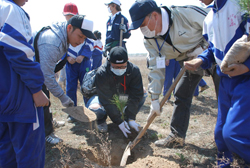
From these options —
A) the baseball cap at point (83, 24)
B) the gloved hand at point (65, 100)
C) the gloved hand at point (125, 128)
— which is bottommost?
the gloved hand at point (125, 128)

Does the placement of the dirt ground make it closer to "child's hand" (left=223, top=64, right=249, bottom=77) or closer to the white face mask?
"child's hand" (left=223, top=64, right=249, bottom=77)

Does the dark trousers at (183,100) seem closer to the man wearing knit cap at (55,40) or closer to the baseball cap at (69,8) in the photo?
the man wearing knit cap at (55,40)

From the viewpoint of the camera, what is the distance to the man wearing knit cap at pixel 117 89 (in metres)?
3.02

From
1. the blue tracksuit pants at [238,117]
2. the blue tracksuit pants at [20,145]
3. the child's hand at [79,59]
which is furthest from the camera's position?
the child's hand at [79,59]

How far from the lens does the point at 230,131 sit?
1.37 meters

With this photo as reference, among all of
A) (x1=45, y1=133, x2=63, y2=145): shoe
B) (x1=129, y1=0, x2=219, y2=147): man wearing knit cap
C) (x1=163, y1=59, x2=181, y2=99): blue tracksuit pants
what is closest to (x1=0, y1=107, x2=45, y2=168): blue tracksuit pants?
(x1=45, y1=133, x2=63, y2=145): shoe

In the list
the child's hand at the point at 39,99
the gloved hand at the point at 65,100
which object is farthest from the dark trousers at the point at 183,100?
the child's hand at the point at 39,99

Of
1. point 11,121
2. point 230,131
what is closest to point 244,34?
point 230,131

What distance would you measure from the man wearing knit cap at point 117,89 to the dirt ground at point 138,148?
0.24m

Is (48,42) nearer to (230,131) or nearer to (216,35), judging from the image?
(216,35)

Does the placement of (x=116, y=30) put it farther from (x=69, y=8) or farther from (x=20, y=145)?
(x=20, y=145)

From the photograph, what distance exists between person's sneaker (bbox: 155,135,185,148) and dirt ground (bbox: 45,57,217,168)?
0.06 meters

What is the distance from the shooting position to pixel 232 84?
149 cm

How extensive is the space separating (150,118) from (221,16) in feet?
4.91
